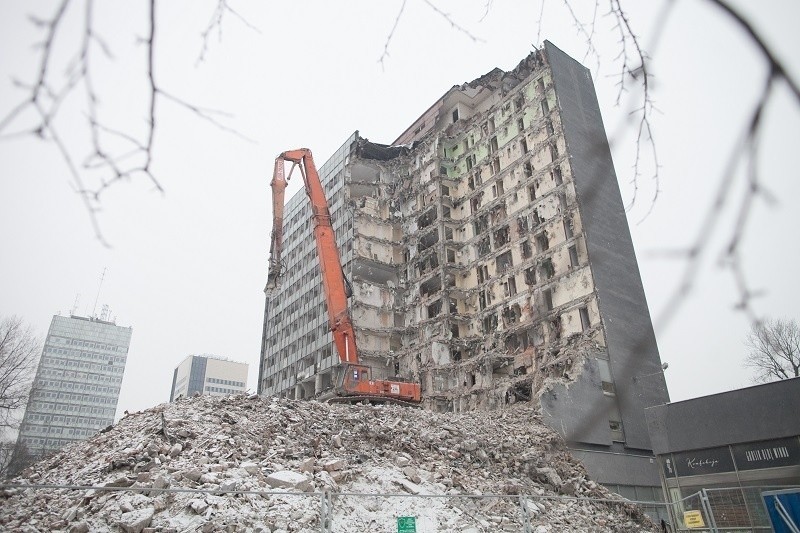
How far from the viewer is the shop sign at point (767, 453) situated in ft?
52.4

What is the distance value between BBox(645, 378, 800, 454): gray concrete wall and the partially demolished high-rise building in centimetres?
280

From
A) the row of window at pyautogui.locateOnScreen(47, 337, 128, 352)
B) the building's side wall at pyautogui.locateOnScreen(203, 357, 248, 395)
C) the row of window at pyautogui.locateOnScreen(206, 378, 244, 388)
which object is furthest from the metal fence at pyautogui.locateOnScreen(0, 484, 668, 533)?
the row of window at pyautogui.locateOnScreen(206, 378, 244, 388)

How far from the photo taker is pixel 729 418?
17.4 metres

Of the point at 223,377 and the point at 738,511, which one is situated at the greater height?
the point at 223,377

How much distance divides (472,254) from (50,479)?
32110 millimetres

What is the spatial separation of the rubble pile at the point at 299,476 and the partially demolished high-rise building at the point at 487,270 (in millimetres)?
4920

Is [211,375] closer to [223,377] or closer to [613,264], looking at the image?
[223,377]

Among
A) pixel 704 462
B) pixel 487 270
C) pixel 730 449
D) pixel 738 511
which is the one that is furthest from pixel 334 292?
pixel 738 511

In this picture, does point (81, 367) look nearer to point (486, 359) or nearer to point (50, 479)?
point (486, 359)

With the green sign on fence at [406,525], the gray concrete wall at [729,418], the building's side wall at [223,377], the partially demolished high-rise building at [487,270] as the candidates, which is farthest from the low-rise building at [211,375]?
the green sign on fence at [406,525]

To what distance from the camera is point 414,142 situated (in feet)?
166

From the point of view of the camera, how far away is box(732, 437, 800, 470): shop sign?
52.4 feet

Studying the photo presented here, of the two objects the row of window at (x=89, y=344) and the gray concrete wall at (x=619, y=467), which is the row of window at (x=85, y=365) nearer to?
the row of window at (x=89, y=344)

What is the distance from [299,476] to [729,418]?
14543mm
